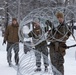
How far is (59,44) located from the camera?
8078mm

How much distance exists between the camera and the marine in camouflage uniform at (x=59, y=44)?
7.77 metres

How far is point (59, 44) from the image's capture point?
8.08 meters

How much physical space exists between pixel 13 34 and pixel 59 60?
13.2 feet

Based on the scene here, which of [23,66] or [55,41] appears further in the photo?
[55,41]

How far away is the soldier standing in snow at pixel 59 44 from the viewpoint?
777 centimetres

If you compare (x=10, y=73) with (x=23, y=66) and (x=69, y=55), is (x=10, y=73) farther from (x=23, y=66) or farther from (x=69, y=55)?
(x=69, y=55)

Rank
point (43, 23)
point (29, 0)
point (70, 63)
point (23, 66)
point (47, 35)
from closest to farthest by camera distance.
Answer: point (23, 66) < point (47, 35) < point (43, 23) < point (70, 63) < point (29, 0)

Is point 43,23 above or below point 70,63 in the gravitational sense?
above

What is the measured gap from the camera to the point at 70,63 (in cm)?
1347

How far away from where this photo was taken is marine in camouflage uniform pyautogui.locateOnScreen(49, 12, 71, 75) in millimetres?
7766

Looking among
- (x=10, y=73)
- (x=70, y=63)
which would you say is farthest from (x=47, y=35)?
(x=70, y=63)

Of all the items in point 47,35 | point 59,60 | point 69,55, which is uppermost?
point 47,35

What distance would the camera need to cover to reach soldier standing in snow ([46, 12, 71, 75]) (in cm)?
777

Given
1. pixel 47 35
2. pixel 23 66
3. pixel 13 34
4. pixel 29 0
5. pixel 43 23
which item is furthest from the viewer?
pixel 29 0
